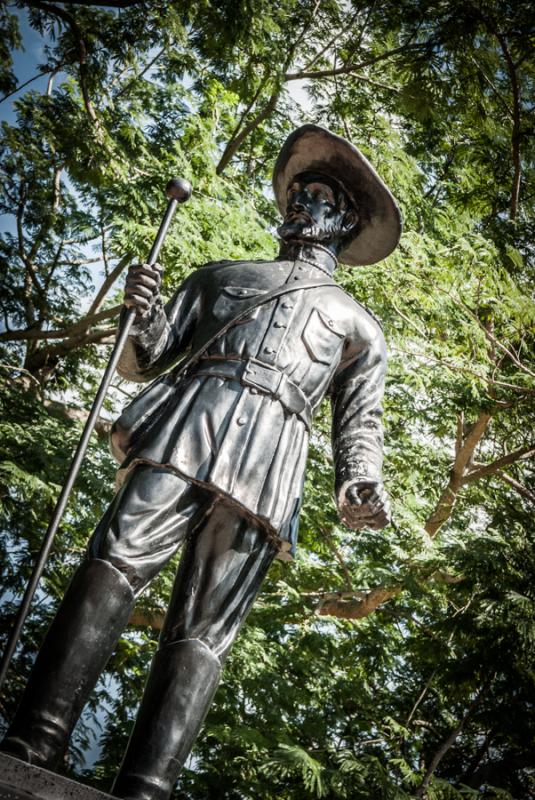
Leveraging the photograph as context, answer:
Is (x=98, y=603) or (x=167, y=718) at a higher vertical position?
(x=98, y=603)

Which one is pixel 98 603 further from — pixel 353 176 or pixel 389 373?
pixel 389 373

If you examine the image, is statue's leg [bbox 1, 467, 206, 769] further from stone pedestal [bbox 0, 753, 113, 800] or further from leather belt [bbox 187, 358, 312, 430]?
leather belt [bbox 187, 358, 312, 430]

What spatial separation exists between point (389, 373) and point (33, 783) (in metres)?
6.77

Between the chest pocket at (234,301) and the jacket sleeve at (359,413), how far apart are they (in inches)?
17.5

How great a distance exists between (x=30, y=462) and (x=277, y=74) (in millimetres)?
4143

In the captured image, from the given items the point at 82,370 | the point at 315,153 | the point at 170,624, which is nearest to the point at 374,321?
the point at 315,153

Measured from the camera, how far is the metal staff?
2086 millimetres

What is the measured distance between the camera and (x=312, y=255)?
3.20 m

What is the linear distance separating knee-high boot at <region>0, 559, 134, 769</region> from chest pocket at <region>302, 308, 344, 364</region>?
1073 millimetres

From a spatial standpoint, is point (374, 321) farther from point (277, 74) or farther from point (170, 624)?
point (277, 74)

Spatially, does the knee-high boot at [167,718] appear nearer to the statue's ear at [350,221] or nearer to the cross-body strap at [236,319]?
the cross-body strap at [236,319]

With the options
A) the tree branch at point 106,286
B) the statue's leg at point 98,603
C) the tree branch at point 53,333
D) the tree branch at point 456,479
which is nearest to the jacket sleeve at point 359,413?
the statue's leg at point 98,603

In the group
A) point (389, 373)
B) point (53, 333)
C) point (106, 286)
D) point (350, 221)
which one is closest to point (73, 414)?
point (53, 333)

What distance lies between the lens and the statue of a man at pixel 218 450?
2.18 m
